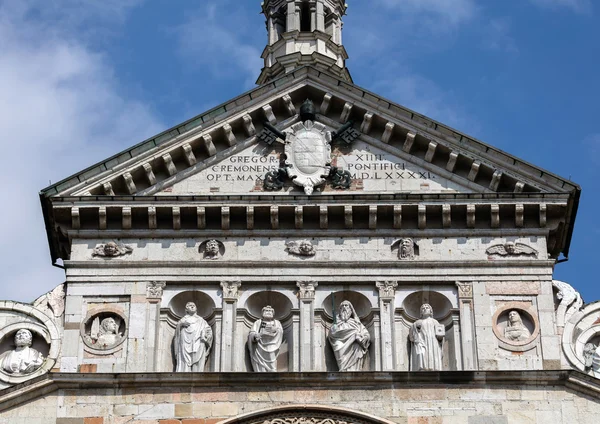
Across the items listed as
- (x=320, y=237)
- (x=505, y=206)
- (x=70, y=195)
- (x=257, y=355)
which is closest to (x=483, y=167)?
(x=505, y=206)

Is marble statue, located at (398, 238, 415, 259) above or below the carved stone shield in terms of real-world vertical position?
below

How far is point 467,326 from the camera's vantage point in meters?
29.7

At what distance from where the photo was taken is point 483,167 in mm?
31203

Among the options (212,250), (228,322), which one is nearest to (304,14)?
(212,250)

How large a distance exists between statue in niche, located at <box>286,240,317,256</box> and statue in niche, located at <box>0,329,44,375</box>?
183 inches

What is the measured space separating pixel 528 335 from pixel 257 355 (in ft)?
15.0

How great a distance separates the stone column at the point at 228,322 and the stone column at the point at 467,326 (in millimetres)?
3784

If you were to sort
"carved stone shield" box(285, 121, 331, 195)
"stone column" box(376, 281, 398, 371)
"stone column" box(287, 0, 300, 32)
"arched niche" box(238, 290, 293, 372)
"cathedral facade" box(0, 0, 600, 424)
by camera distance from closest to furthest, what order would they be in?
"cathedral facade" box(0, 0, 600, 424) < "stone column" box(376, 281, 398, 371) < "arched niche" box(238, 290, 293, 372) < "carved stone shield" box(285, 121, 331, 195) < "stone column" box(287, 0, 300, 32)

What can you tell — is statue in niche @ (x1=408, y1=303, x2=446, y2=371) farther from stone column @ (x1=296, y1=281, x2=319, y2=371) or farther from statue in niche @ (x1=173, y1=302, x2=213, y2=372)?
statue in niche @ (x1=173, y1=302, x2=213, y2=372)

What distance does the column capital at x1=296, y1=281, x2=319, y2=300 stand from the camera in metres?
30.0

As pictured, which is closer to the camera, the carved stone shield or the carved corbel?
the carved corbel

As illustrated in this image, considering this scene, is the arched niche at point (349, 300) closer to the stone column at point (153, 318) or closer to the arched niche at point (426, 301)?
the arched niche at point (426, 301)

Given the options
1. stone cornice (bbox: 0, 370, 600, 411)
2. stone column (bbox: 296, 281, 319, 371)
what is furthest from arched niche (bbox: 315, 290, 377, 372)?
stone cornice (bbox: 0, 370, 600, 411)

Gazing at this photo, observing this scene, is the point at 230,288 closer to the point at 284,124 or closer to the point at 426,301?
the point at 426,301
